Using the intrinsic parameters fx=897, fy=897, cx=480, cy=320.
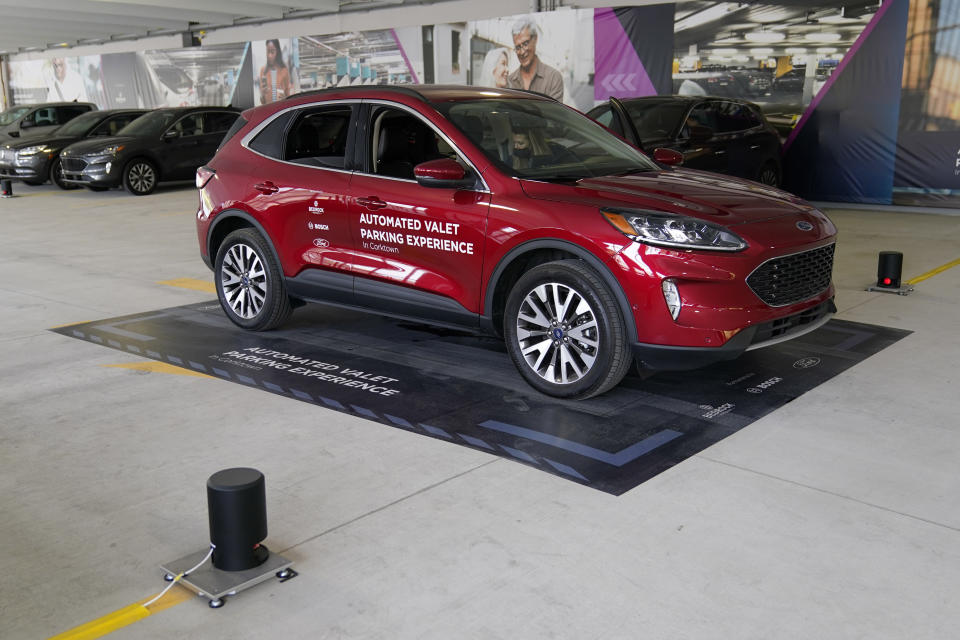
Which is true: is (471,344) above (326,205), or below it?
below

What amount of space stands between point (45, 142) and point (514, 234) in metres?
15.4

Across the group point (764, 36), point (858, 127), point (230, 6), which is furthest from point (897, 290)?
point (230, 6)

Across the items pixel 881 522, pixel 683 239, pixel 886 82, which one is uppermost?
pixel 886 82

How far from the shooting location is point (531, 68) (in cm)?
1680

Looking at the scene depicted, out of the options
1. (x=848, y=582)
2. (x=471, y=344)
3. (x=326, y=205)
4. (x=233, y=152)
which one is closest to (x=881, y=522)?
(x=848, y=582)

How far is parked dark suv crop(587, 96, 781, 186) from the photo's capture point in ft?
35.7

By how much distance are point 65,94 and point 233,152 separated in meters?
27.9

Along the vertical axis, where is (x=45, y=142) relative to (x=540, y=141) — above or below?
below

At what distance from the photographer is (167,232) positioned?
37.6 ft

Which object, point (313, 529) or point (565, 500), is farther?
point (565, 500)

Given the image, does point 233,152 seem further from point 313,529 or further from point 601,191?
point 313,529

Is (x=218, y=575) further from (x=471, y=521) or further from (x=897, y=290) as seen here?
(x=897, y=290)

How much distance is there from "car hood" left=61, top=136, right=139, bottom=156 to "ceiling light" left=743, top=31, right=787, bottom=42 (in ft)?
34.8

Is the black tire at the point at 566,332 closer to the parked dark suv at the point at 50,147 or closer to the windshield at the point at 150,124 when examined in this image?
the windshield at the point at 150,124
